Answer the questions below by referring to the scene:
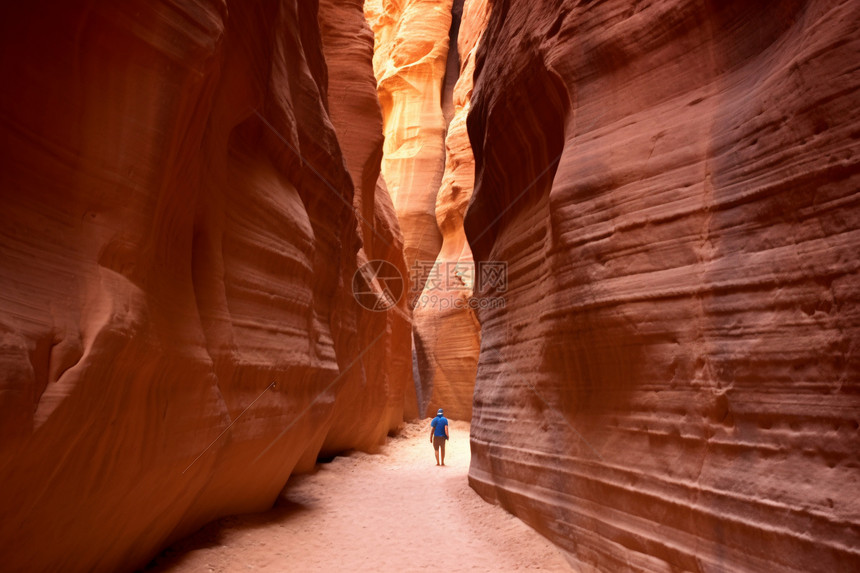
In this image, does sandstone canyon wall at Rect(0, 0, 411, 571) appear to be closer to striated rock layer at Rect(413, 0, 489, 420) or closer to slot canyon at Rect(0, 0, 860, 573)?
slot canyon at Rect(0, 0, 860, 573)

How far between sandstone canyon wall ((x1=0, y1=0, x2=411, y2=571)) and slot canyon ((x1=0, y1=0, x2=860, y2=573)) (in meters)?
0.02

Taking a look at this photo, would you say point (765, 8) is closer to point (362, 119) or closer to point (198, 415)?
point (198, 415)

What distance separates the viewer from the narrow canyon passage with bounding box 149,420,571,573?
4.88 meters

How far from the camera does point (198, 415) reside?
4254 millimetres

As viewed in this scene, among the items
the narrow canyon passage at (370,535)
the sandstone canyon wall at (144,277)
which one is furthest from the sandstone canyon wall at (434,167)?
the sandstone canyon wall at (144,277)

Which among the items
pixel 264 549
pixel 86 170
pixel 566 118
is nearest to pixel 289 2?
pixel 566 118

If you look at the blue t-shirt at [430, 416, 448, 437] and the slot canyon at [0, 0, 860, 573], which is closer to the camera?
the slot canyon at [0, 0, 860, 573]

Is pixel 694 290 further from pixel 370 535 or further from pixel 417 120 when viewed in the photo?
pixel 417 120

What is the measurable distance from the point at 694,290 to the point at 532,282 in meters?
2.52

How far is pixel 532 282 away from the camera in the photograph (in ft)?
20.5

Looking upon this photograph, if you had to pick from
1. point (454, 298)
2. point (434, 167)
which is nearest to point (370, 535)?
point (454, 298)
